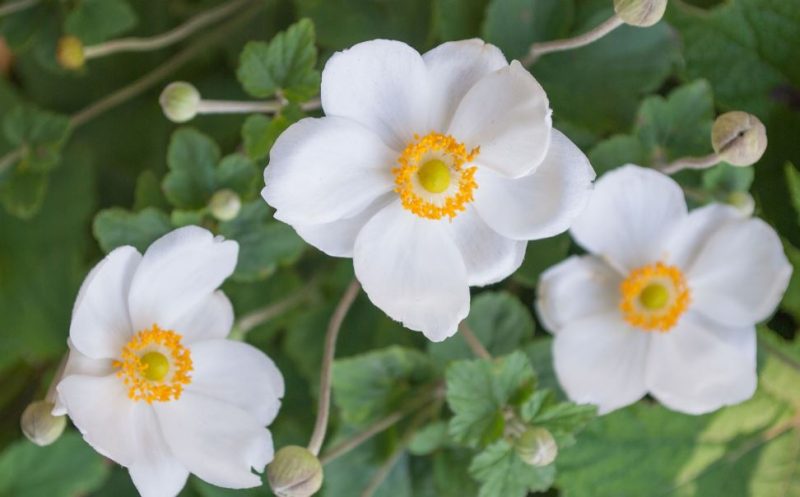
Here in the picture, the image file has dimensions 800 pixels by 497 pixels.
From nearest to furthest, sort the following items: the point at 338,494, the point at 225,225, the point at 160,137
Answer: the point at 225,225 < the point at 338,494 < the point at 160,137

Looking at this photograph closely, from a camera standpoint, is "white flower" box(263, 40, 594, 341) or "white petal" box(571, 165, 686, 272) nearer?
"white flower" box(263, 40, 594, 341)

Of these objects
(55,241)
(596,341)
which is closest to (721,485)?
(596,341)

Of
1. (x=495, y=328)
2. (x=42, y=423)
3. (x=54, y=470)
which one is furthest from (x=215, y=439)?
(x=54, y=470)

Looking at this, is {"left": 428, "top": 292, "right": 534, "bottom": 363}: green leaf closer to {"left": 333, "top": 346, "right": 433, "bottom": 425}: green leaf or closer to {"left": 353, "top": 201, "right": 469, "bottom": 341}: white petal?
{"left": 333, "top": 346, "right": 433, "bottom": 425}: green leaf

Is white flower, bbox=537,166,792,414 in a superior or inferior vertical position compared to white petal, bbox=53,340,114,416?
inferior

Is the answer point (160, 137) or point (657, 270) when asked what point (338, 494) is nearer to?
point (657, 270)

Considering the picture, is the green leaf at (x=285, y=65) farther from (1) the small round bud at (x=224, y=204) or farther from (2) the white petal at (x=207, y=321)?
(2) the white petal at (x=207, y=321)

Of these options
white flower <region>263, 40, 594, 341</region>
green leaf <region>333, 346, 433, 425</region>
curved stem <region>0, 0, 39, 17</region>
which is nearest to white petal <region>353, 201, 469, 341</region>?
white flower <region>263, 40, 594, 341</region>

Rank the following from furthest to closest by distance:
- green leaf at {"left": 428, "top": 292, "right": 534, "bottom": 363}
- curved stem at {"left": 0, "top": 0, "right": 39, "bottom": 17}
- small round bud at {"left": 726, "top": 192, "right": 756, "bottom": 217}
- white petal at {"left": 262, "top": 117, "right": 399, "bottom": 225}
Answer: curved stem at {"left": 0, "top": 0, "right": 39, "bottom": 17}
green leaf at {"left": 428, "top": 292, "right": 534, "bottom": 363}
small round bud at {"left": 726, "top": 192, "right": 756, "bottom": 217}
white petal at {"left": 262, "top": 117, "right": 399, "bottom": 225}
